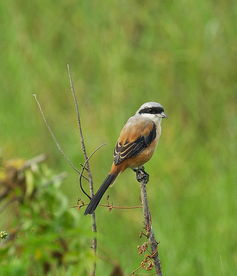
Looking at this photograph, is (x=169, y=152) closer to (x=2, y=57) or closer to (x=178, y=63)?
(x=178, y=63)

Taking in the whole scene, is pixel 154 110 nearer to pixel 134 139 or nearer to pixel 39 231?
pixel 134 139

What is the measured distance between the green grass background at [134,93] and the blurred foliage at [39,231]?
4402mm

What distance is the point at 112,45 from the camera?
7.55m

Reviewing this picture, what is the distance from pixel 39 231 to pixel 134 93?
581cm

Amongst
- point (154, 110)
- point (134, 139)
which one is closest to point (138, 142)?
point (134, 139)

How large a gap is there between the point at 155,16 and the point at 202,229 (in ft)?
8.84

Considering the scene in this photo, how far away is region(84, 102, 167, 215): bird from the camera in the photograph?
5082 mm

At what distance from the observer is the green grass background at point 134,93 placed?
6578 millimetres

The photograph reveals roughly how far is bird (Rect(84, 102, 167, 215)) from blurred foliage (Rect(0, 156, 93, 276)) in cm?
309

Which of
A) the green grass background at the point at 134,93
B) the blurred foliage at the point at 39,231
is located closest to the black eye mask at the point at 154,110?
the green grass background at the point at 134,93

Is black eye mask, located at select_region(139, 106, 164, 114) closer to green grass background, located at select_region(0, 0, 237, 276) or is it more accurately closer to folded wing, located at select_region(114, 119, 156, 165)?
folded wing, located at select_region(114, 119, 156, 165)

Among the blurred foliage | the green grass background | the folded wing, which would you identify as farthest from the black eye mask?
the blurred foliage

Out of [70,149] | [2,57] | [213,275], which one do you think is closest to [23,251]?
[213,275]

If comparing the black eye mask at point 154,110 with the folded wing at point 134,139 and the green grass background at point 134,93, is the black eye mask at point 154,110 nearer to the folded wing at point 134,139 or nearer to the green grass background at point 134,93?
the folded wing at point 134,139
